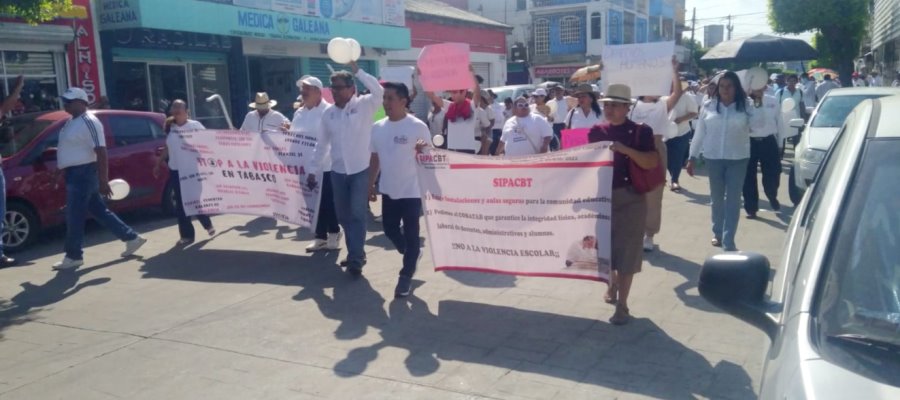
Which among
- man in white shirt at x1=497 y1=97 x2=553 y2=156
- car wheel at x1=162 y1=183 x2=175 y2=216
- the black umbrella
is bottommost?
car wheel at x1=162 y1=183 x2=175 y2=216

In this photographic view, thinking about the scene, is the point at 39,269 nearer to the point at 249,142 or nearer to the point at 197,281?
the point at 197,281

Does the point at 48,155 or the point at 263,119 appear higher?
the point at 263,119

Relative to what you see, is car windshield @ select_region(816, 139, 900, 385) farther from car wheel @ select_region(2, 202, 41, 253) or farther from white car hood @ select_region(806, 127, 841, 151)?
car wheel @ select_region(2, 202, 41, 253)

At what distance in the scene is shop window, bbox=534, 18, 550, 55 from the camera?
51.9 meters

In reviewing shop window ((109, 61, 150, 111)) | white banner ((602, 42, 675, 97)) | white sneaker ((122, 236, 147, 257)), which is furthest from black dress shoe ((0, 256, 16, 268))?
shop window ((109, 61, 150, 111))

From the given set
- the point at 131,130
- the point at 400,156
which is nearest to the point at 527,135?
the point at 400,156

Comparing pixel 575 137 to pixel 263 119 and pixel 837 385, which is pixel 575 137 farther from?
pixel 837 385

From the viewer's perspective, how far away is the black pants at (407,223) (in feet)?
20.7

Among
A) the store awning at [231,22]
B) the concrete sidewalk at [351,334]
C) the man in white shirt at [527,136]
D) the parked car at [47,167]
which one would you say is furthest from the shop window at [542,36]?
the man in white shirt at [527,136]

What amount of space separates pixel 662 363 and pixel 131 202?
7.96 meters

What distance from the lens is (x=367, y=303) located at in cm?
618

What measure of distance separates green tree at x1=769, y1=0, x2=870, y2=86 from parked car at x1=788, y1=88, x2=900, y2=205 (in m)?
17.9

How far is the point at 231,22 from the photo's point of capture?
1736 centimetres

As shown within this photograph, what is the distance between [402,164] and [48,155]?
17.2ft
